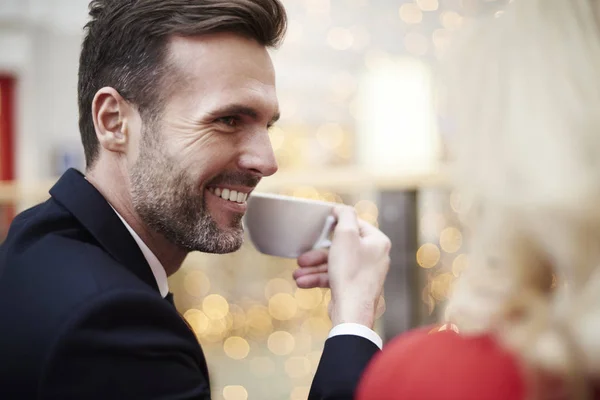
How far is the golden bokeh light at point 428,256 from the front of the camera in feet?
7.93

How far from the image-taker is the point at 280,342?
3617 mm

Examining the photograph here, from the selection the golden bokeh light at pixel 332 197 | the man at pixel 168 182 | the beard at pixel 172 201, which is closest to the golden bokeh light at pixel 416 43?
the golden bokeh light at pixel 332 197

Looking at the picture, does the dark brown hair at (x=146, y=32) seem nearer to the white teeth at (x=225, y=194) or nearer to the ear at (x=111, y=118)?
the ear at (x=111, y=118)

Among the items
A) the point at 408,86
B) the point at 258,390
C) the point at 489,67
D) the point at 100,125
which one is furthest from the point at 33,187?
the point at 489,67

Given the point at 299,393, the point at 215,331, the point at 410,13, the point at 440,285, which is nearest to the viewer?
the point at 440,285

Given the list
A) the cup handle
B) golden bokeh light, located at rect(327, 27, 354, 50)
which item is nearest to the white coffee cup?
the cup handle

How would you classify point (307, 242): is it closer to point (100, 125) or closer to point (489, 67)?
point (100, 125)

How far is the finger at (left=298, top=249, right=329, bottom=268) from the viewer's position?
1207 millimetres

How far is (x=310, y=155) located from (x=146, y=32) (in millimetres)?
4722

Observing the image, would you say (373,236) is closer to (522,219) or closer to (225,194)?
(225,194)

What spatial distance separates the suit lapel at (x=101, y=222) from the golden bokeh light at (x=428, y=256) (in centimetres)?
150

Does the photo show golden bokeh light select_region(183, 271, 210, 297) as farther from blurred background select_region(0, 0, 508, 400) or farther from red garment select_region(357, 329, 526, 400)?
red garment select_region(357, 329, 526, 400)

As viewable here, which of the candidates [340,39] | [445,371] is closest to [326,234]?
[445,371]

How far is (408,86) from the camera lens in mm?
3756
